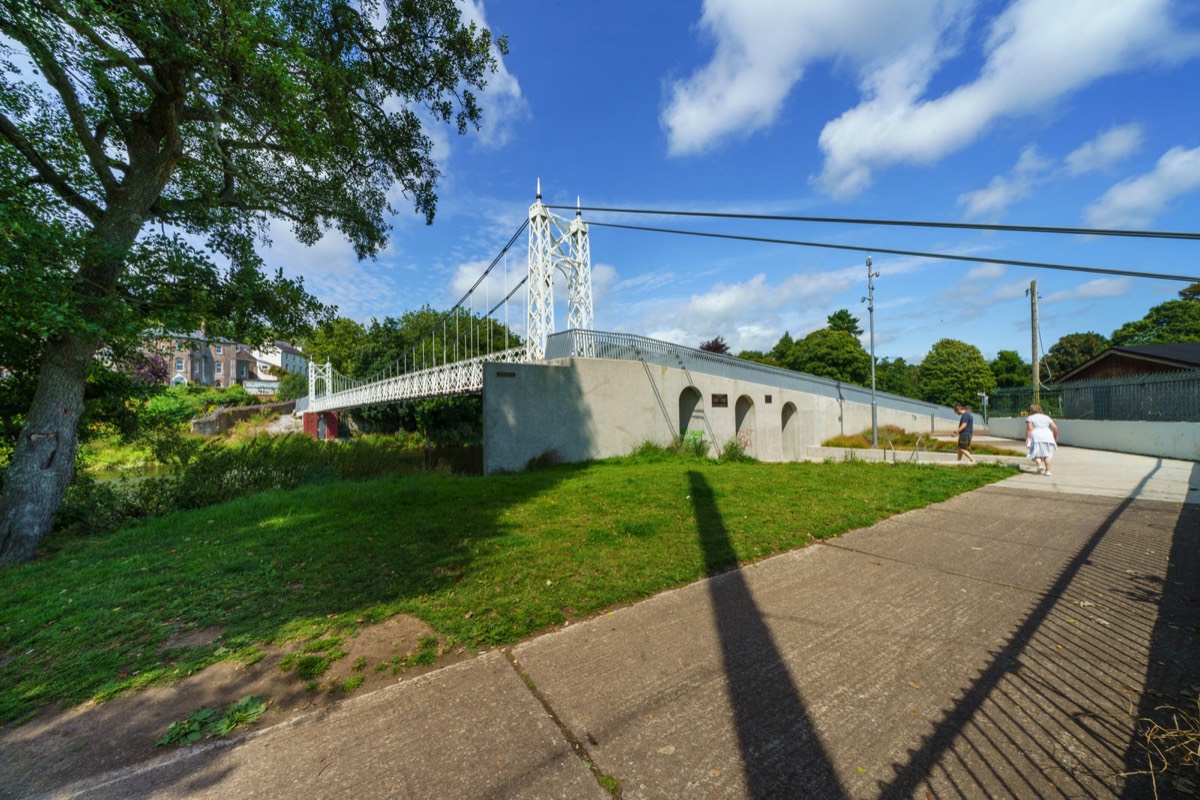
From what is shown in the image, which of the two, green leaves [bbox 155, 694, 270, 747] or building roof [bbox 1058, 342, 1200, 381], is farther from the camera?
building roof [bbox 1058, 342, 1200, 381]

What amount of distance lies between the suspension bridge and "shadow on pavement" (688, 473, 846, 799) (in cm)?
819

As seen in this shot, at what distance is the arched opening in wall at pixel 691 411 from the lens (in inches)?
622

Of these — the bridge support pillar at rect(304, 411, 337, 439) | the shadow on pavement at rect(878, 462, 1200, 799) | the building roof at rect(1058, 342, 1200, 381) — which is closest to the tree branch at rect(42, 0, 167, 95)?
the shadow on pavement at rect(878, 462, 1200, 799)

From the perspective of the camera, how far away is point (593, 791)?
1.76 metres

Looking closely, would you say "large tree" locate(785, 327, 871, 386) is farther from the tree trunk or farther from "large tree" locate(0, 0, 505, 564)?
the tree trunk

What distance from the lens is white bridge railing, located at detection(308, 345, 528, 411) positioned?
14742mm

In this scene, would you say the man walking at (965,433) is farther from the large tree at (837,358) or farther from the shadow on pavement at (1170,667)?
the large tree at (837,358)

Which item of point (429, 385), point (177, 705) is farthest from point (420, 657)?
point (429, 385)

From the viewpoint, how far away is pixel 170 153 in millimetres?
6090

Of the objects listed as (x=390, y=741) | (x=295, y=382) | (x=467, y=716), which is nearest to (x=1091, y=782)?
(x=467, y=716)

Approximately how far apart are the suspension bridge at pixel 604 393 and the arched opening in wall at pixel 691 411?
37 millimetres

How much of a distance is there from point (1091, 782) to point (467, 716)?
98.0 inches

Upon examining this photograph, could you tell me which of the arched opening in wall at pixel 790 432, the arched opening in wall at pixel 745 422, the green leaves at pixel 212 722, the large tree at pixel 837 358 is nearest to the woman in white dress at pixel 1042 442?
the arched opening in wall at pixel 745 422

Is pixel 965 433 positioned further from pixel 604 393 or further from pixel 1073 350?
pixel 1073 350
